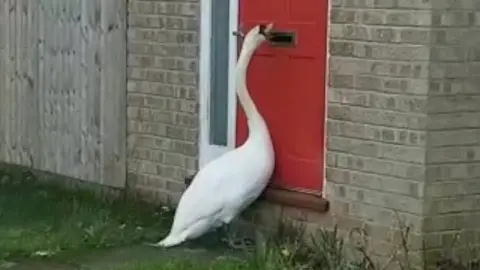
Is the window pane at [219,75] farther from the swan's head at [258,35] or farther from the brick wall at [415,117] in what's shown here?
the brick wall at [415,117]

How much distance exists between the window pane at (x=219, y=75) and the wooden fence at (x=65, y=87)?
1055 mm

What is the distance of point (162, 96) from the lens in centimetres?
956

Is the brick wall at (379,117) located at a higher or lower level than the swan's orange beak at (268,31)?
lower

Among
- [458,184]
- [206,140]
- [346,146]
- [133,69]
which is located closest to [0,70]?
[133,69]

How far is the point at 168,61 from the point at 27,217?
1.59 metres

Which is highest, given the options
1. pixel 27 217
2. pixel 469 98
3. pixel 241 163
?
pixel 469 98

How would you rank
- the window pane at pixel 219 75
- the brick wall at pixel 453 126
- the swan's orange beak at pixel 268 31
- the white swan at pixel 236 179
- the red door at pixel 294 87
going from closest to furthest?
the brick wall at pixel 453 126 → the red door at pixel 294 87 → the white swan at pixel 236 179 → the swan's orange beak at pixel 268 31 → the window pane at pixel 219 75

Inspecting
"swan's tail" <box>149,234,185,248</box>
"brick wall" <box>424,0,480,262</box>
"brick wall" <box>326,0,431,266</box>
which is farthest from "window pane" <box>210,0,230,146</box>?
"brick wall" <box>424,0,480,262</box>

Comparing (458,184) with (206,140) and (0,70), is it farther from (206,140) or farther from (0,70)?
(0,70)

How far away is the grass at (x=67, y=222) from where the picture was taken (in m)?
8.36

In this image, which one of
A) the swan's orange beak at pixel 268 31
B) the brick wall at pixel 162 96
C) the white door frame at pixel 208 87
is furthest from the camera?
the brick wall at pixel 162 96

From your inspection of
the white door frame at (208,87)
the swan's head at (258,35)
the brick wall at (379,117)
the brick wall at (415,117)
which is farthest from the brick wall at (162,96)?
the brick wall at (415,117)

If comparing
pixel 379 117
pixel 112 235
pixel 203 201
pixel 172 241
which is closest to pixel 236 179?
pixel 203 201

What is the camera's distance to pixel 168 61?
9461 mm
